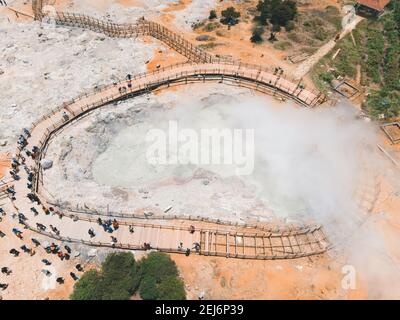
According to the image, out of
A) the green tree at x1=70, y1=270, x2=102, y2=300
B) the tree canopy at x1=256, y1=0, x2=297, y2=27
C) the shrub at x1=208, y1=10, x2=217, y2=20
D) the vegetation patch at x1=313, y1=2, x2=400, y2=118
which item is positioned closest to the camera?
the green tree at x1=70, y1=270, x2=102, y2=300

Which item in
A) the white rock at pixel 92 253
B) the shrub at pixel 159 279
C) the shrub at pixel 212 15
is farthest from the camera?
the shrub at pixel 212 15

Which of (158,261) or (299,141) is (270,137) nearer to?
(299,141)

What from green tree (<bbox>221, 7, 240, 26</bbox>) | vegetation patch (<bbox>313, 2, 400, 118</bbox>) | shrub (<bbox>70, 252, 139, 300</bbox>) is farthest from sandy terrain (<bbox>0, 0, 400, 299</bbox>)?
vegetation patch (<bbox>313, 2, 400, 118</bbox>)

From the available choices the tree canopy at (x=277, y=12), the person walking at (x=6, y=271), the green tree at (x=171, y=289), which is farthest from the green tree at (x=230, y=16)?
the person walking at (x=6, y=271)

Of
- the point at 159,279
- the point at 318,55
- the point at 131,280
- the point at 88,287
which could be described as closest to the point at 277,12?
the point at 318,55

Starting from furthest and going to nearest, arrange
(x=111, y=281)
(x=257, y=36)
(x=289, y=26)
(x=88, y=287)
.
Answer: (x=289, y=26) → (x=257, y=36) → (x=111, y=281) → (x=88, y=287)

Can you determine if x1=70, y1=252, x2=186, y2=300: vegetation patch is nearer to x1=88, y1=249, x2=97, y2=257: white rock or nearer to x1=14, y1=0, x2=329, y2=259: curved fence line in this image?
x1=88, y1=249, x2=97, y2=257: white rock

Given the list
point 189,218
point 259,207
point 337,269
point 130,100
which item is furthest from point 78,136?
point 337,269

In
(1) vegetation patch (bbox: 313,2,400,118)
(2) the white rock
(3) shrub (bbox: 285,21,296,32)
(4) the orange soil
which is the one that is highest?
(3) shrub (bbox: 285,21,296,32)

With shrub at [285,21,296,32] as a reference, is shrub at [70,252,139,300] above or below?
below

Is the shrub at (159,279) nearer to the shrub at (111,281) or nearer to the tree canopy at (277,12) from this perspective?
the shrub at (111,281)

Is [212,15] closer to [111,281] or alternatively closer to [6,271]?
[111,281]
